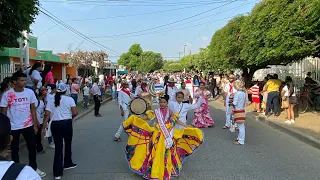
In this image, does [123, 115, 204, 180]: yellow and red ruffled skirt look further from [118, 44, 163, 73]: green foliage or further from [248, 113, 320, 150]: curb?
[118, 44, 163, 73]: green foliage

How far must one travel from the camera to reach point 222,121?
41.9 feet

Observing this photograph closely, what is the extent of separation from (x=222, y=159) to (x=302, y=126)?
198 inches

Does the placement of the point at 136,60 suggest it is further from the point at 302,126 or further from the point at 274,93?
the point at 302,126

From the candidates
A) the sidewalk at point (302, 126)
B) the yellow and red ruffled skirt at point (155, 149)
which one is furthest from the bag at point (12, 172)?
the sidewalk at point (302, 126)

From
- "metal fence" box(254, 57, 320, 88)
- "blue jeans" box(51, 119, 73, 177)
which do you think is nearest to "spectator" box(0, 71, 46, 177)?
"blue jeans" box(51, 119, 73, 177)

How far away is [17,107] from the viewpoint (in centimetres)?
525

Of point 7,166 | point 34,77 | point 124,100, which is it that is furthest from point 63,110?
point 7,166

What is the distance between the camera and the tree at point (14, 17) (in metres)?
6.98

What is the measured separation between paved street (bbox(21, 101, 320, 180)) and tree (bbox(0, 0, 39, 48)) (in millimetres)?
2780

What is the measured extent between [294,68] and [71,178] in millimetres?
19153

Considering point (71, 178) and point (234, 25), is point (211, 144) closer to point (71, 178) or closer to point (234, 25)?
point (71, 178)

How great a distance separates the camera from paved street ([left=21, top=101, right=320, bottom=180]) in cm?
571

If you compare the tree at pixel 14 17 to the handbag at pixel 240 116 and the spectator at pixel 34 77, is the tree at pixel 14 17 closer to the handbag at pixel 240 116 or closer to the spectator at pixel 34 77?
the spectator at pixel 34 77

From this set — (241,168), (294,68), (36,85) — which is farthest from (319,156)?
(294,68)
